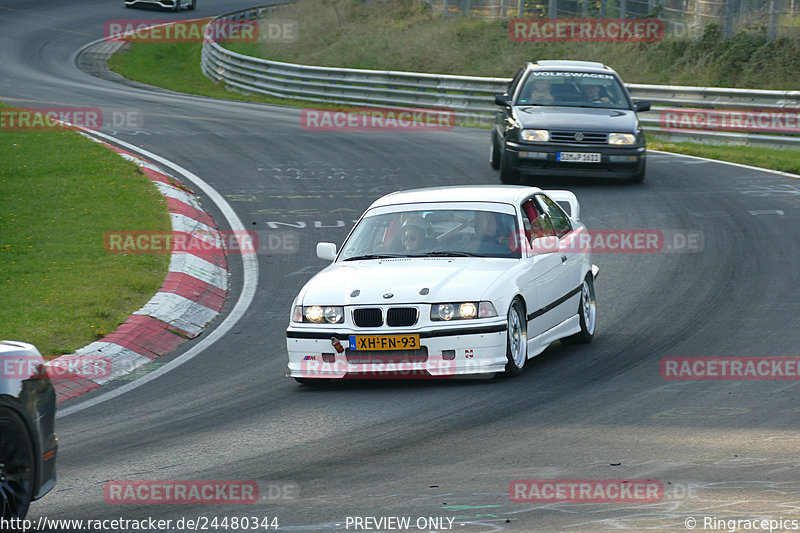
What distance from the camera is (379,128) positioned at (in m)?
26.7

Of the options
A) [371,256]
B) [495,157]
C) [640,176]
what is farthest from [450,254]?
[495,157]

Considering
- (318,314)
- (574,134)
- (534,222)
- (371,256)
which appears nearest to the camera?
(318,314)

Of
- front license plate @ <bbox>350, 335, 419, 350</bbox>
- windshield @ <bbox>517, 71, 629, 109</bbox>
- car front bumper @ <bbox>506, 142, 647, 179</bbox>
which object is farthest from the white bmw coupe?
windshield @ <bbox>517, 71, 629, 109</bbox>

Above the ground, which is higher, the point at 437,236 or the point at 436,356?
the point at 437,236

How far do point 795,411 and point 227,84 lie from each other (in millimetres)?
31220

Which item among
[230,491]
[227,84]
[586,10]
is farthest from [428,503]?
[227,84]

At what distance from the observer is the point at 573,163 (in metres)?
18.8

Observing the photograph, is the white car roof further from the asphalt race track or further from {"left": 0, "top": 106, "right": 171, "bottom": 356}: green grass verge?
{"left": 0, "top": 106, "right": 171, "bottom": 356}: green grass verge

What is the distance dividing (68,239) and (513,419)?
8.51 meters

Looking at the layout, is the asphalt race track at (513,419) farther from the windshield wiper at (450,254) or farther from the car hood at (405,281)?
the windshield wiper at (450,254)

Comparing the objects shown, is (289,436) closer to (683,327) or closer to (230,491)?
(230,491)

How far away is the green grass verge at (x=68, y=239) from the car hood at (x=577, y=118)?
19.0 ft

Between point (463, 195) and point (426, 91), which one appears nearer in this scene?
point (463, 195)

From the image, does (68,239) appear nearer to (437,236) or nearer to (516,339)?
(437,236)
